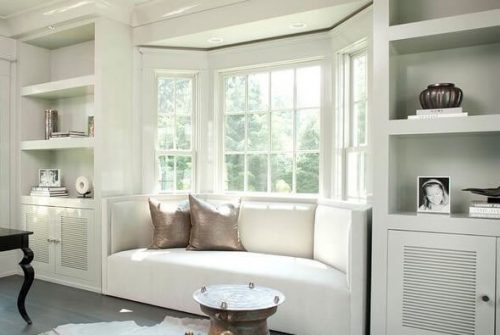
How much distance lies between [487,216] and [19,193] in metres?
4.73

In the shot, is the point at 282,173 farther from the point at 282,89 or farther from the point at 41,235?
the point at 41,235

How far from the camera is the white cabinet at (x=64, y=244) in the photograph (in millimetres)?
4285

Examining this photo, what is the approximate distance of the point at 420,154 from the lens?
10.3ft

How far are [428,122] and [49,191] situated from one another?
393cm

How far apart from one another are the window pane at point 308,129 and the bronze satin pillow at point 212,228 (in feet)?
3.27

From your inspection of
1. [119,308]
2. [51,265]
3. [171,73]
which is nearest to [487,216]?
[119,308]

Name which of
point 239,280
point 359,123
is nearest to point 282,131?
point 359,123

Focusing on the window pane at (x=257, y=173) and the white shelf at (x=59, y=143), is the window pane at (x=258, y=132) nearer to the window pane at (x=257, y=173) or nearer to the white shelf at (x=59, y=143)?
the window pane at (x=257, y=173)

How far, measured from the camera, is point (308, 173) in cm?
419

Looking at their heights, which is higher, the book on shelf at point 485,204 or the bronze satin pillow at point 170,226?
the book on shelf at point 485,204

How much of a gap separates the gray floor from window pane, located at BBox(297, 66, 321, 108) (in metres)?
2.18

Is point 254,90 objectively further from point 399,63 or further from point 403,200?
point 403,200

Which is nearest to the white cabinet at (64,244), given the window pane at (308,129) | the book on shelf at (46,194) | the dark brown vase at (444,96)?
the book on shelf at (46,194)

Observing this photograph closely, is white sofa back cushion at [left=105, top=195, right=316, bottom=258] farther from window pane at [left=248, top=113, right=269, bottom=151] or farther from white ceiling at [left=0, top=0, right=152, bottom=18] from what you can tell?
white ceiling at [left=0, top=0, right=152, bottom=18]
